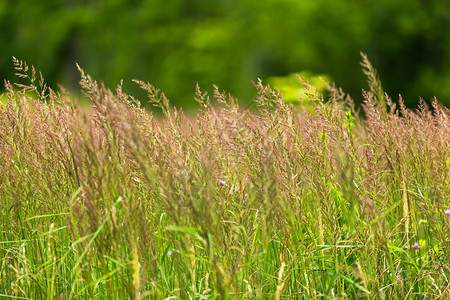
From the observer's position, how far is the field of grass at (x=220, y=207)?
1.98 metres

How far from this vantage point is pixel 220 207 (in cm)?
221

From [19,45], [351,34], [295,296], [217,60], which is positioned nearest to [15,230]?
[295,296]

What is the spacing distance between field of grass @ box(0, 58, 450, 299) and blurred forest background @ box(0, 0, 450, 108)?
16676mm

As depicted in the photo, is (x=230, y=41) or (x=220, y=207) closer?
(x=220, y=207)

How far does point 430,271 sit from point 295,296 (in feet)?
1.72

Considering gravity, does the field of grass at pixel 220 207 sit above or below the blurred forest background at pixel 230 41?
below

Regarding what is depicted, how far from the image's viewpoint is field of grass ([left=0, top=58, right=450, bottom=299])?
6.48ft

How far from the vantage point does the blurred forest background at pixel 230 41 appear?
1966 centimetres

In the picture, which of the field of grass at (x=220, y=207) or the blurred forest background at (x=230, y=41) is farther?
the blurred forest background at (x=230, y=41)

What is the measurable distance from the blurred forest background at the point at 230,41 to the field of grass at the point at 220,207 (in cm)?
1668

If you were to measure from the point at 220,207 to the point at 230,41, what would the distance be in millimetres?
19780

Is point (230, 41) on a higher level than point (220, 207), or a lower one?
higher

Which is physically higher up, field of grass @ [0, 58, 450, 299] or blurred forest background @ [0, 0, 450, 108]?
blurred forest background @ [0, 0, 450, 108]

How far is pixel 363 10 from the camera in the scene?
19.9 meters
